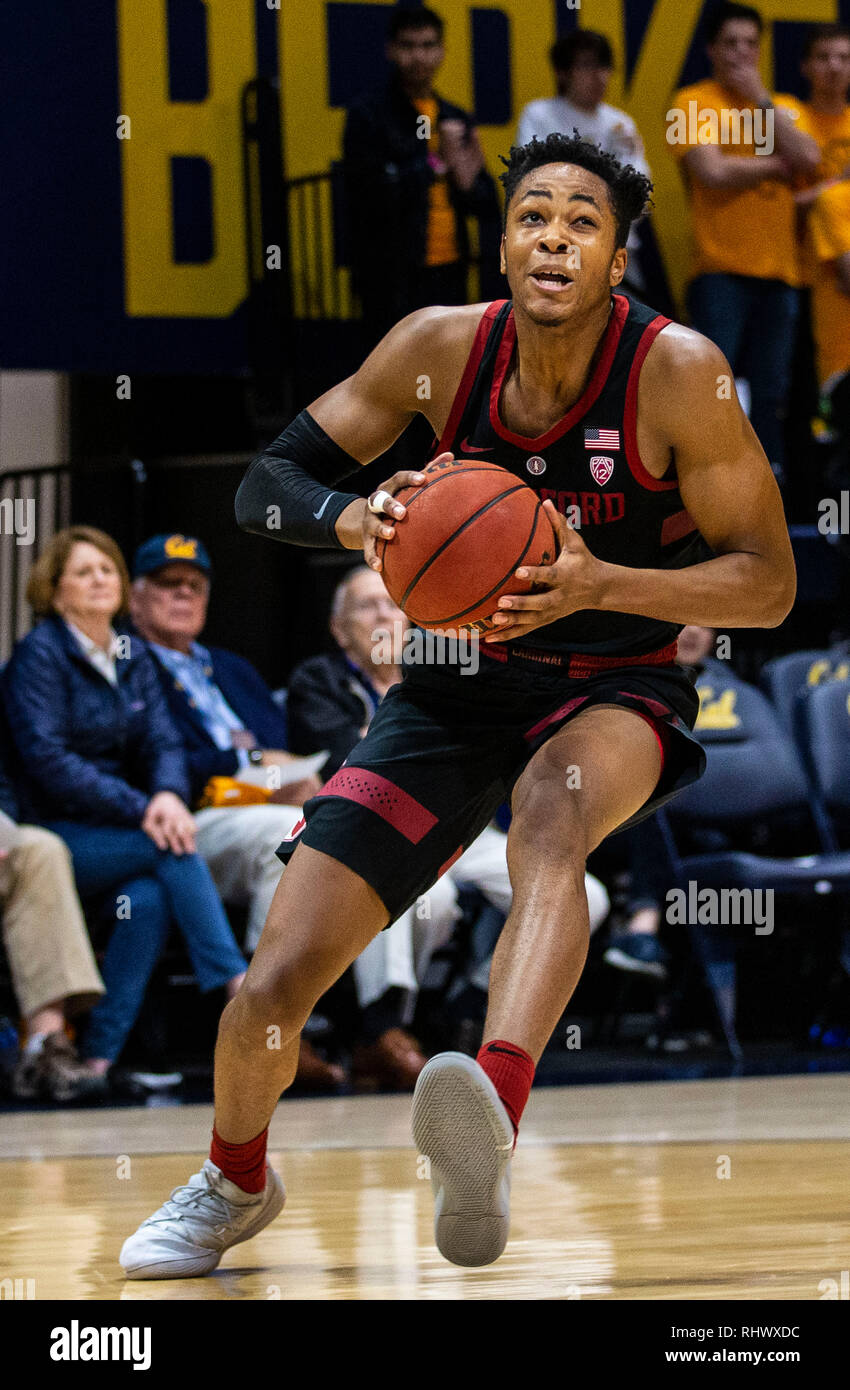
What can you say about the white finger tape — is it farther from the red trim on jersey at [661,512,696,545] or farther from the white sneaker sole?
the white sneaker sole

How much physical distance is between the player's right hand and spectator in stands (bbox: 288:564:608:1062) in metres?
3.29

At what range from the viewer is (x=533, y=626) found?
2721 mm

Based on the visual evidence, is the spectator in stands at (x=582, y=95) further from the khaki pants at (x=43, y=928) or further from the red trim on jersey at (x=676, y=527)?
the red trim on jersey at (x=676, y=527)

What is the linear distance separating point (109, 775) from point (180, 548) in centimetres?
101

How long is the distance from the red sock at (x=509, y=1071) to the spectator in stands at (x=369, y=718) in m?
3.25

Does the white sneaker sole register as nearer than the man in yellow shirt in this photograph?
Yes

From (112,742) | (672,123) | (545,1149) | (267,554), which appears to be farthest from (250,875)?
(672,123)

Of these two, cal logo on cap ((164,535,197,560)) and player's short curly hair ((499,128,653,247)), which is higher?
player's short curly hair ((499,128,653,247))

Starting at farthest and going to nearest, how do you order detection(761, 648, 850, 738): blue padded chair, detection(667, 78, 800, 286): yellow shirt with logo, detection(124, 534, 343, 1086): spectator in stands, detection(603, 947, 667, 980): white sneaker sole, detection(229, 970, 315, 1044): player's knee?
1. detection(667, 78, 800, 286): yellow shirt with logo
2. detection(761, 648, 850, 738): blue padded chair
3. detection(603, 947, 667, 980): white sneaker sole
4. detection(124, 534, 343, 1086): spectator in stands
5. detection(229, 970, 315, 1044): player's knee

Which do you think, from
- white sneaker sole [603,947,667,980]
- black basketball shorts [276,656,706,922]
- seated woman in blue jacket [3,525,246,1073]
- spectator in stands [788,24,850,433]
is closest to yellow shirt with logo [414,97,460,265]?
spectator in stands [788,24,850,433]

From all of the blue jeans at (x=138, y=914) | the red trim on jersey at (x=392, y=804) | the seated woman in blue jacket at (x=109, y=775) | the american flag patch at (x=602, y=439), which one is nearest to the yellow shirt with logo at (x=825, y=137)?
the seated woman in blue jacket at (x=109, y=775)

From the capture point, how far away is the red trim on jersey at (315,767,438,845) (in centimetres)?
297

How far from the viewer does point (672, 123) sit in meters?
8.53
